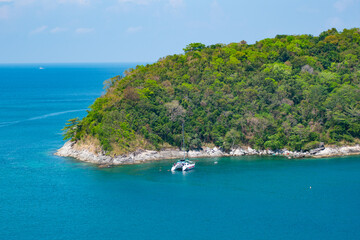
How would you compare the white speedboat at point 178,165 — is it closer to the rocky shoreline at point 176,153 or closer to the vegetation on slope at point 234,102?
the rocky shoreline at point 176,153

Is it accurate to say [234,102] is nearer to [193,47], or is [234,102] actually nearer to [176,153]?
[176,153]

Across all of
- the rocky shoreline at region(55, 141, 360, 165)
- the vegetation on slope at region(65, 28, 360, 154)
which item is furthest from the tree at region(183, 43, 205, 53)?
the rocky shoreline at region(55, 141, 360, 165)

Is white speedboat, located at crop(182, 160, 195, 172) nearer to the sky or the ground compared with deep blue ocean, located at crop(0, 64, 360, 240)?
nearer to the sky

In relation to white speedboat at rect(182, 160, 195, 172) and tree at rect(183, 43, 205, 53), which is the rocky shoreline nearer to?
white speedboat at rect(182, 160, 195, 172)

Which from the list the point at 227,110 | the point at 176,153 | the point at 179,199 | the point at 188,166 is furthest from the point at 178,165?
the point at 227,110

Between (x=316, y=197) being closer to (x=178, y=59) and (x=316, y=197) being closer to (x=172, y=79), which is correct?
(x=172, y=79)

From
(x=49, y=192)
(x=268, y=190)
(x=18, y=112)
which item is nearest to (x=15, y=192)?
(x=49, y=192)
